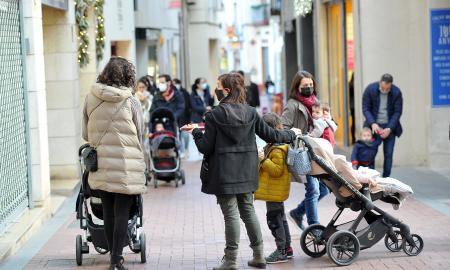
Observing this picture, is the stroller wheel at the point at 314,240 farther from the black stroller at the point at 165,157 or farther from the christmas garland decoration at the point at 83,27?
the christmas garland decoration at the point at 83,27

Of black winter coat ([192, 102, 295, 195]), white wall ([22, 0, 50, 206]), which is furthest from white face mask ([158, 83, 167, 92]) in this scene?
black winter coat ([192, 102, 295, 195])

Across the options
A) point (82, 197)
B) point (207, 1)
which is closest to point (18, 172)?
point (82, 197)

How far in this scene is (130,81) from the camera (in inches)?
369

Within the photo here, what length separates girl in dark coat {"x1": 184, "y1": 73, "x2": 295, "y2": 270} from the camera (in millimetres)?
9062

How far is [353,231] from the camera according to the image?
968cm

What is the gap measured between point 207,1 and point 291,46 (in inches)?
607

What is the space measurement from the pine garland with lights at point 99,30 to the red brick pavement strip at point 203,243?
18.9ft

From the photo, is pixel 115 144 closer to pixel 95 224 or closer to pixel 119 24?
pixel 95 224

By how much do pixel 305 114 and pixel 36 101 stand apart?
147 inches

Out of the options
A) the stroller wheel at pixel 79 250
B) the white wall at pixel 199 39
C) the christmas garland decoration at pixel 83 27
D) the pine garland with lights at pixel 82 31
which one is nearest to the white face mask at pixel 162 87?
the christmas garland decoration at pixel 83 27

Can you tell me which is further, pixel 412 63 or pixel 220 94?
pixel 412 63

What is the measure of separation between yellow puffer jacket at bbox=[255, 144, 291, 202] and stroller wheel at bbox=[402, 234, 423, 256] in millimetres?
1188

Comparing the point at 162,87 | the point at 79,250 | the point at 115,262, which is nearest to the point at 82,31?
the point at 162,87

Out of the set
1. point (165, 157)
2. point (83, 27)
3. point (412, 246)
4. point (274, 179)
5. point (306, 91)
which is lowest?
point (412, 246)
